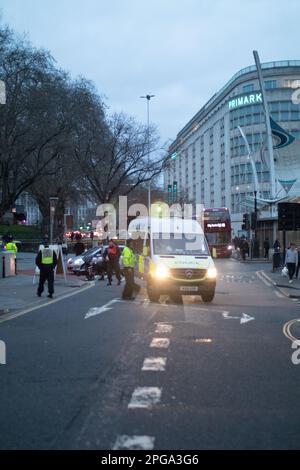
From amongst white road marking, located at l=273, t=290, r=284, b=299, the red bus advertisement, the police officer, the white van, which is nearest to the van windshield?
the white van

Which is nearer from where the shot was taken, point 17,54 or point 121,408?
point 121,408

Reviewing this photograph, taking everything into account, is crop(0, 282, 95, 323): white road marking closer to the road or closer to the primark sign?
the road

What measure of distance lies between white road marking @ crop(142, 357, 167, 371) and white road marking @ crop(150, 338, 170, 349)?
2.98 ft

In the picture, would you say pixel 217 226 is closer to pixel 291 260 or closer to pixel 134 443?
pixel 291 260

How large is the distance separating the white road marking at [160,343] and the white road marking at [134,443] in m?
4.14

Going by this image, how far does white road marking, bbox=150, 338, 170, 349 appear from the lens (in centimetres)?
910

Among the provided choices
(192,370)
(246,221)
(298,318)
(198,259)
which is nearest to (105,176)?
(246,221)

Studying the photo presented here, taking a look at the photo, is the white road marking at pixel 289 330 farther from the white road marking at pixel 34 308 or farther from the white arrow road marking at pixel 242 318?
the white road marking at pixel 34 308

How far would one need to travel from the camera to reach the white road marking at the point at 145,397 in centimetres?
588

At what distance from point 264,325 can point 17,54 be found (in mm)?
29086

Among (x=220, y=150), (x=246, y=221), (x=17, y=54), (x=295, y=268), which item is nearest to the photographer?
(x=295, y=268)

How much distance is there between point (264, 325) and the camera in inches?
459

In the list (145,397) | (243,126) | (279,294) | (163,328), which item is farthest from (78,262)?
(243,126)
